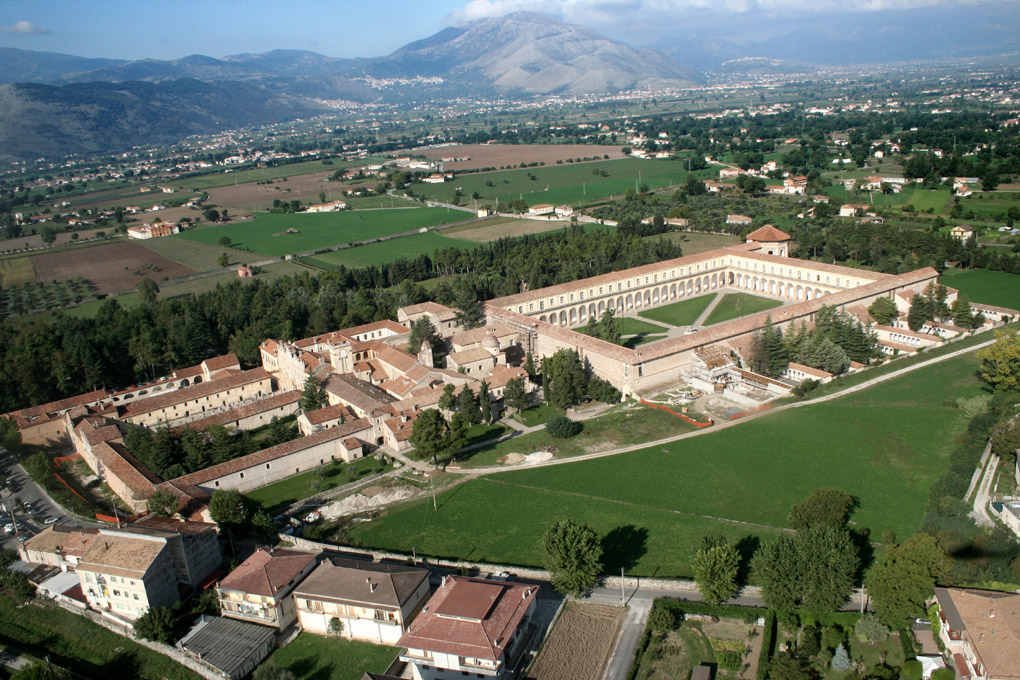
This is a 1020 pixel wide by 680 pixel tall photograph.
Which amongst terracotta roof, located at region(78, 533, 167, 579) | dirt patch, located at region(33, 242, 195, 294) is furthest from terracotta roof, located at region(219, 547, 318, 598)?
dirt patch, located at region(33, 242, 195, 294)

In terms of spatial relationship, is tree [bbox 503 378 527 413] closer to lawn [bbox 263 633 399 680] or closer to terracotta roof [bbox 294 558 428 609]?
terracotta roof [bbox 294 558 428 609]

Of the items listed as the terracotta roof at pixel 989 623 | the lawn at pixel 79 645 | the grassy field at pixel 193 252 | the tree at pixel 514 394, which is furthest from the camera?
the grassy field at pixel 193 252

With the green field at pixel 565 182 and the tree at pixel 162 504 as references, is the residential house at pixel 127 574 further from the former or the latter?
the green field at pixel 565 182

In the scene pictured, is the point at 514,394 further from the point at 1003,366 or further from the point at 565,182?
the point at 565,182

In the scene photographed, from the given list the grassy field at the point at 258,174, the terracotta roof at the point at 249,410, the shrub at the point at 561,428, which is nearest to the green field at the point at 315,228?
the grassy field at the point at 258,174

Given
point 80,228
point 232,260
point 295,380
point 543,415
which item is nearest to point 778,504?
point 543,415

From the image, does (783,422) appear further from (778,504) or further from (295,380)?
(295,380)

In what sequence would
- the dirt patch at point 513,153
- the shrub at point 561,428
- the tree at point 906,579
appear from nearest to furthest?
the tree at point 906,579 → the shrub at point 561,428 → the dirt patch at point 513,153
